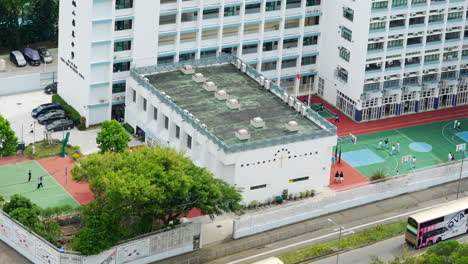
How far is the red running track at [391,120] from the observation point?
18488 cm

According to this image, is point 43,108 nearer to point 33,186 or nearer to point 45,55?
point 45,55

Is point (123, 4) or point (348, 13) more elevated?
point (123, 4)

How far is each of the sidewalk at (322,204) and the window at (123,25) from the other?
34.2 meters

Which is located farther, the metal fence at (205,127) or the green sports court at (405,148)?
the green sports court at (405,148)

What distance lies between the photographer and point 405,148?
7067 inches

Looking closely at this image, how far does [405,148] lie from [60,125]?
53.4 metres

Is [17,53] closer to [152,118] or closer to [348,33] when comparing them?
[152,118]

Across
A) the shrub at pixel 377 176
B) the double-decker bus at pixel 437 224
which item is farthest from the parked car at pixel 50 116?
the double-decker bus at pixel 437 224

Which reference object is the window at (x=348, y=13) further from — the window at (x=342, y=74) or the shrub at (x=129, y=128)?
the shrub at (x=129, y=128)

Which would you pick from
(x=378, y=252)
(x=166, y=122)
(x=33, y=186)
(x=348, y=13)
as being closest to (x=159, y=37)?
(x=166, y=122)

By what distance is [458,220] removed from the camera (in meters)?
154

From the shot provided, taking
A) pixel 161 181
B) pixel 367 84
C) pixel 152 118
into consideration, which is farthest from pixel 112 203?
pixel 367 84

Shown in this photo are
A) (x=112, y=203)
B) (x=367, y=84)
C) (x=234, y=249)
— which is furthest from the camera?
(x=367, y=84)

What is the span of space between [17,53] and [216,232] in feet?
199
